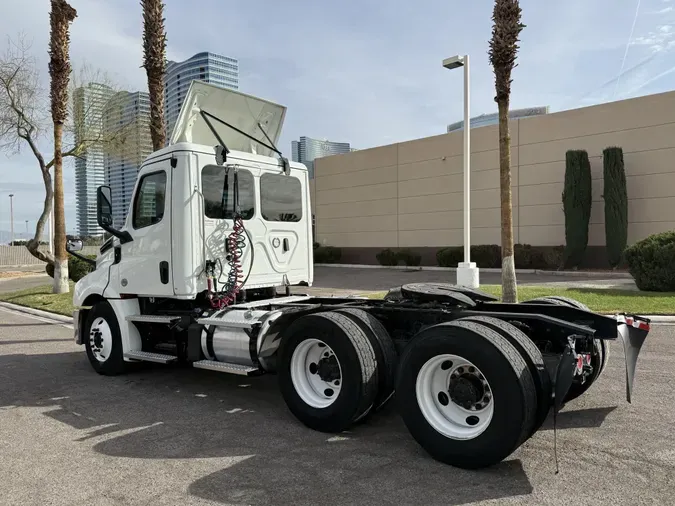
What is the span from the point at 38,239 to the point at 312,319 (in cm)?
1900

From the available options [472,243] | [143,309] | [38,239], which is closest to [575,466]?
[143,309]

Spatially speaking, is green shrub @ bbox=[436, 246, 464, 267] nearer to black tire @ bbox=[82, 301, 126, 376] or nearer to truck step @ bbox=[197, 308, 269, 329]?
black tire @ bbox=[82, 301, 126, 376]

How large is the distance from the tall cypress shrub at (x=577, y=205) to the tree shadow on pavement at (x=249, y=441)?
20395 mm

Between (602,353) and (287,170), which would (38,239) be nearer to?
(287,170)

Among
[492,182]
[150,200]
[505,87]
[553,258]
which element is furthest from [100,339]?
[492,182]

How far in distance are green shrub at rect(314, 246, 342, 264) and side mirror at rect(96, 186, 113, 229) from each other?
27.1 meters

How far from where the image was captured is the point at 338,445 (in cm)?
452

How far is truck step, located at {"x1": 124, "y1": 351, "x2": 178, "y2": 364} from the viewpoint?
6418 mm

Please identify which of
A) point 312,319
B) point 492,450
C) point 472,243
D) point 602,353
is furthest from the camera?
point 472,243

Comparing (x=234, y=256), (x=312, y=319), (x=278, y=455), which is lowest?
(x=278, y=455)

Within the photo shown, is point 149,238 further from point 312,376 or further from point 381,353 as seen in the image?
point 381,353

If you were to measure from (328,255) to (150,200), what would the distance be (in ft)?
89.8

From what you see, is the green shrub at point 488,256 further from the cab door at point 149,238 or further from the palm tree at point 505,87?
the cab door at point 149,238

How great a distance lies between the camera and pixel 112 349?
23.4 ft
